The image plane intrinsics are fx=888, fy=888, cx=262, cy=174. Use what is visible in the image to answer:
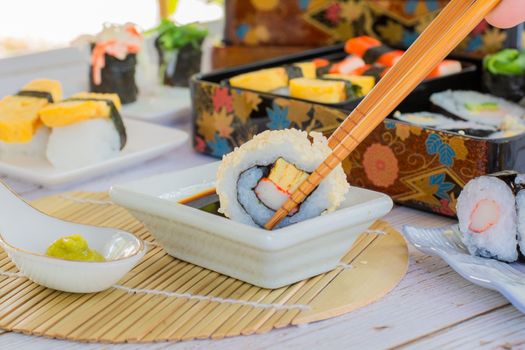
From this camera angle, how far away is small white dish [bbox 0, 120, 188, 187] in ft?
4.62

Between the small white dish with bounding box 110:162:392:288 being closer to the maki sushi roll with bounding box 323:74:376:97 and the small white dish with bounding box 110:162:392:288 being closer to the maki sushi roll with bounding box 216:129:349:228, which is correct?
the maki sushi roll with bounding box 216:129:349:228

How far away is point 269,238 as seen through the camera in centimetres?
94

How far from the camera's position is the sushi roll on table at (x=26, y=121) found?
1.46 meters

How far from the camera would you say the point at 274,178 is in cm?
101

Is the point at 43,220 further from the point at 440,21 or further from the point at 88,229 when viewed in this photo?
the point at 440,21

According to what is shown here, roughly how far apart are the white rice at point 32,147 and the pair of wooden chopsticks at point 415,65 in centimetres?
69

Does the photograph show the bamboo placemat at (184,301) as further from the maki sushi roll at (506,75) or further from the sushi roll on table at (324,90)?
the maki sushi roll at (506,75)

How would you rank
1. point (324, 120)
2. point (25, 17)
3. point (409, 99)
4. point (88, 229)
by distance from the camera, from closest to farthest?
point (88, 229), point (324, 120), point (409, 99), point (25, 17)

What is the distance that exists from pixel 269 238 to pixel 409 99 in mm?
698

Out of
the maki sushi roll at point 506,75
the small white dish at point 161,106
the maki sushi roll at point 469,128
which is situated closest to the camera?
the maki sushi roll at point 469,128

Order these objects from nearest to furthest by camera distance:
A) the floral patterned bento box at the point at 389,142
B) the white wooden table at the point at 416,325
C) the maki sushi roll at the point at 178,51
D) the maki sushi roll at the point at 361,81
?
the white wooden table at the point at 416,325, the floral patterned bento box at the point at 389,142, the maki sushi roll at the point at 361,81, the maki sushi roll at the point at 178,51

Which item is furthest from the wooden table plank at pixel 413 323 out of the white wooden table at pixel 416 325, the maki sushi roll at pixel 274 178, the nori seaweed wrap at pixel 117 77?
the nori seaweed wrap at pixel 117 77

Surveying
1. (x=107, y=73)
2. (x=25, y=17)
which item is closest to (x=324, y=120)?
(x=107, y=73)

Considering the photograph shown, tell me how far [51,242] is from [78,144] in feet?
1.29
